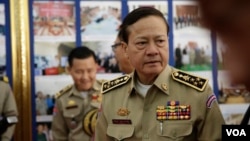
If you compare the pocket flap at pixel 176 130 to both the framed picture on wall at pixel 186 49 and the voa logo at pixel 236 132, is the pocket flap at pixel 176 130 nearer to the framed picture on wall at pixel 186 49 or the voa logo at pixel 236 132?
the voa logo at pixel 236 132

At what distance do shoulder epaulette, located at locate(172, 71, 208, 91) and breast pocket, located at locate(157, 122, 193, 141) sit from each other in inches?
5.7

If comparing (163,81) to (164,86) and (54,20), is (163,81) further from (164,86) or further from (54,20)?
(54,20)

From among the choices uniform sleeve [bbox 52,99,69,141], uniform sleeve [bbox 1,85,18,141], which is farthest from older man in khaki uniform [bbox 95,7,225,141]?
uniform sleeve [bbox 1,85,18,141]

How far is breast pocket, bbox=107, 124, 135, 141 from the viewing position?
4.54ft

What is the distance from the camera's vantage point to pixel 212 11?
267 millimetres

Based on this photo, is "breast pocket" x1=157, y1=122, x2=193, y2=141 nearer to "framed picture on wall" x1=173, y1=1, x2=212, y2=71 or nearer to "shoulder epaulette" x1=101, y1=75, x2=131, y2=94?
"shoulder epaulette" x1=101, y1=75, x2=131, y2=94

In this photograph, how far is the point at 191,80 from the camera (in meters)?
1.44

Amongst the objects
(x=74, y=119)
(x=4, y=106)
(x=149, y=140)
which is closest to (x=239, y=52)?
→ (x=149, y=140)

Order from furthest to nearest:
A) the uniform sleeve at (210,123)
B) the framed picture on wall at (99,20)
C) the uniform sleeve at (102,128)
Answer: the framed picture on wall at (99,20), the uniform sleeve at (102,128), the uniform sleeve at (210,123)

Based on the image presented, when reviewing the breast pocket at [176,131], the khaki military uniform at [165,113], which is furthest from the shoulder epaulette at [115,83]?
the breast pocket at [176,131]

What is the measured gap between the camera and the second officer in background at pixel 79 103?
2434 mm

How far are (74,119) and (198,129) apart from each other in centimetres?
126

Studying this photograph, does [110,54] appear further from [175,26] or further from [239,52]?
[239,52]

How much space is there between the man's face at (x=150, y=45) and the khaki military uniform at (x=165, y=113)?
0.17 feet
